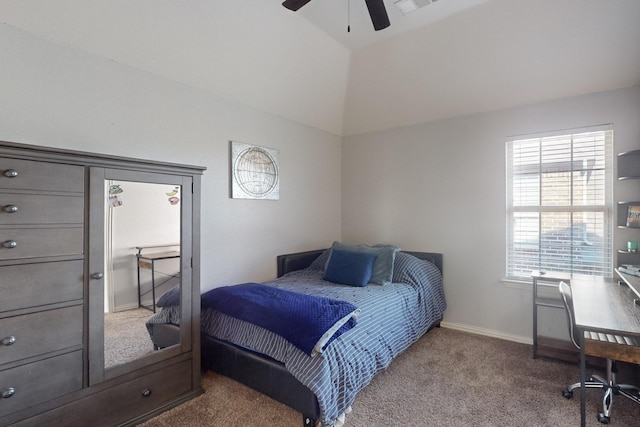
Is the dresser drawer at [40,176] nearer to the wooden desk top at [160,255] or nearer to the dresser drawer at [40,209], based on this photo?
the dresser drawer at [40,209]

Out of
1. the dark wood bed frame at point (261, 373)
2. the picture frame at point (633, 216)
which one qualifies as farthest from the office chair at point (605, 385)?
the dark wood bed frame at point (261, 373)

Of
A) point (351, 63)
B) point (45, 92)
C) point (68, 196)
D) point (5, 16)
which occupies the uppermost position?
point (351, 63)

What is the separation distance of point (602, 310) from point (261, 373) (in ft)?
7.04

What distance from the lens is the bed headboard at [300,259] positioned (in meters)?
3.63

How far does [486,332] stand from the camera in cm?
347

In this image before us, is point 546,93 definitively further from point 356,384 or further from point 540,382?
point 356,384

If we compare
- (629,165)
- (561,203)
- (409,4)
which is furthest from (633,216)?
(409,4)

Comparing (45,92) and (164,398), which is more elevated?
(45,92)

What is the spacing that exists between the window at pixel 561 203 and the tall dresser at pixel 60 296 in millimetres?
3336

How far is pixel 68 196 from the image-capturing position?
5.64 feet

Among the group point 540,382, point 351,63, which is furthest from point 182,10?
point 540,382

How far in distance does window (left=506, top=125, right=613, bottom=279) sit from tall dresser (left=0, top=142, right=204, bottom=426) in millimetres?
3336

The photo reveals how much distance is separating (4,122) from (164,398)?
6.29ft

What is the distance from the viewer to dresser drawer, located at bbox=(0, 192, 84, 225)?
1.53 meters
